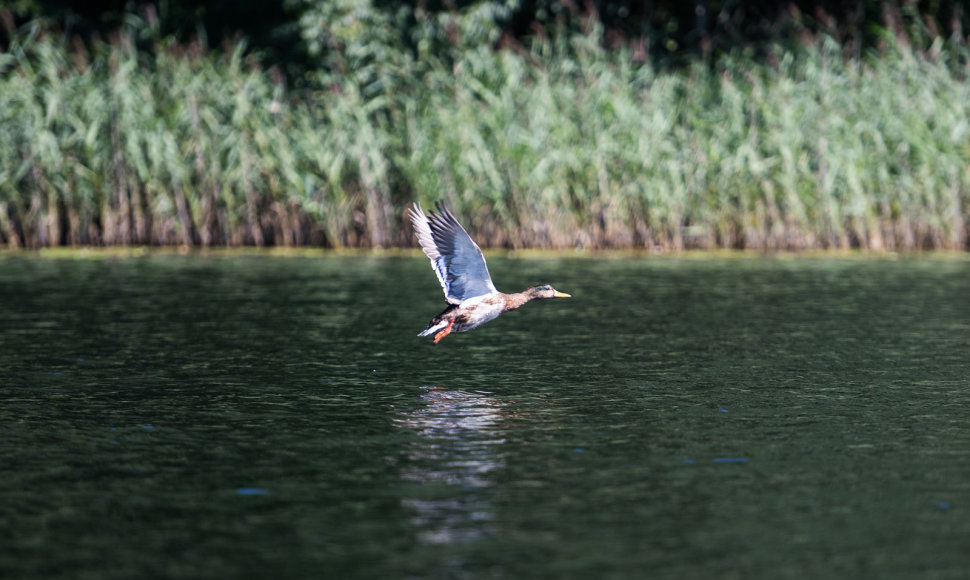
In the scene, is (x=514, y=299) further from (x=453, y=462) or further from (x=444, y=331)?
(x=453, y=462)

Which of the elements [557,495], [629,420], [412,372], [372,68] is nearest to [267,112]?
[372,68]

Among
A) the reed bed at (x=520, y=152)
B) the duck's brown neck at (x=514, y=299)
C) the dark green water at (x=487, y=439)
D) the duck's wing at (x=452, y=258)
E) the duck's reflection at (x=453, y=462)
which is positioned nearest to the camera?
the dark green water at (x=487, y=439)

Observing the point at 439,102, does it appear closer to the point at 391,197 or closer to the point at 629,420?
the point at 391,197

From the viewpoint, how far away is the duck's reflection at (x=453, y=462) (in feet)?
18.9

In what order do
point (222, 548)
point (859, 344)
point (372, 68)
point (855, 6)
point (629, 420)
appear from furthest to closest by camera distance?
point (855, 6), point (372, 68), point (859, 344), point (629, 420), point (222, 548)

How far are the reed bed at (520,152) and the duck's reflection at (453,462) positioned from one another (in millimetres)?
10131

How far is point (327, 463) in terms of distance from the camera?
6.86 meters

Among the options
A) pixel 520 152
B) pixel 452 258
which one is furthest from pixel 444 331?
pixel 520 152

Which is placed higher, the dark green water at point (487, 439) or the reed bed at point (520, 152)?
the reed bed at point (520, 152)

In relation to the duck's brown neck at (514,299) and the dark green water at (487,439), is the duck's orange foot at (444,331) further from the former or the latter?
the duck's brown neck at (514,299)

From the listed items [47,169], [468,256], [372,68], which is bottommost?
[468,256]

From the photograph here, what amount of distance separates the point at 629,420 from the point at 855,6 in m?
22.2

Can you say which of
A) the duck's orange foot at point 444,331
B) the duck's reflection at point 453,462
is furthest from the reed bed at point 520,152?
the duck's reflection at point 453,462

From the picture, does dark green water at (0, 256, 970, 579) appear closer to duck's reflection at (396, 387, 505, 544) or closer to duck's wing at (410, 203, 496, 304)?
duck's reflection at (396, 387, 505, 544)
